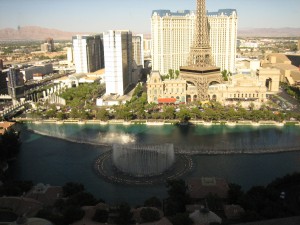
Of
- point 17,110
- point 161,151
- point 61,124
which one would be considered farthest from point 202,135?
point 17,110

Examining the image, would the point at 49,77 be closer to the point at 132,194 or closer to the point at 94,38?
the point at 94,38

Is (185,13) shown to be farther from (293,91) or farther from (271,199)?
(271,199)

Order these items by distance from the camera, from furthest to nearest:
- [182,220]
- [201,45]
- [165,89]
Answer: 1. [201,45]
2. [165,89]
3. [182,220]

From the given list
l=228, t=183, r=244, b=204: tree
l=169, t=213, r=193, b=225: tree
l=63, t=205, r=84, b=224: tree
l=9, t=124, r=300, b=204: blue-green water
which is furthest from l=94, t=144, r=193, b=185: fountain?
l=169, t=213, r=193, b=225: tree

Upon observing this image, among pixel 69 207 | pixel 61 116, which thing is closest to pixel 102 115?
pixel 61 116

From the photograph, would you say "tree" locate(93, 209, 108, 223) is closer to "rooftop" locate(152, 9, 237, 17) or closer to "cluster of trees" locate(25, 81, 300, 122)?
"cluster of trees" locate(25, 81, 300, 122)
